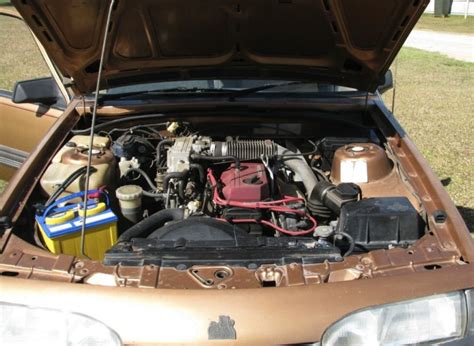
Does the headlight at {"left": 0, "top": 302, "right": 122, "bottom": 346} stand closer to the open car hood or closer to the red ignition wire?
the red ignition wire

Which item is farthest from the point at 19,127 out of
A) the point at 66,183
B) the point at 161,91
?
the point at 66,183

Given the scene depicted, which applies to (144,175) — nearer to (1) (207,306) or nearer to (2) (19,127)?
(1) (207,306)

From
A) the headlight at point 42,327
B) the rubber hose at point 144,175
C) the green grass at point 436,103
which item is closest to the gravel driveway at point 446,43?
the green grass at point 436,103

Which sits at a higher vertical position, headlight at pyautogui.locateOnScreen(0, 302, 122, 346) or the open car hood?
the open car hood

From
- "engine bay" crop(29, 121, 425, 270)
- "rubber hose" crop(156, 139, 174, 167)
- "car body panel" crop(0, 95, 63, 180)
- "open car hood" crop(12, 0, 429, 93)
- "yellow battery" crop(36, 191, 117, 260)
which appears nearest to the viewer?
"engine bay" crop(29, 121, 425, 270)

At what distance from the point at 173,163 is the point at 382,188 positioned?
1017mm

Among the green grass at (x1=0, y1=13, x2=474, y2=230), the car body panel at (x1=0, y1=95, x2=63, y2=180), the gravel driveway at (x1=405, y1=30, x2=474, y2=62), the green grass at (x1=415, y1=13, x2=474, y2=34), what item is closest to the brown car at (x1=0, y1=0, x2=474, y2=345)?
the car body panel at (x1=0, y1=95, x2=63, y2=180)

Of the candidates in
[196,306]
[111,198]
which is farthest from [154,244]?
[111,198]

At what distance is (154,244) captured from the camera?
1771 mm

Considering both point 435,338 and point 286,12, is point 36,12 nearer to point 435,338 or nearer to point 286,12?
point 286,12

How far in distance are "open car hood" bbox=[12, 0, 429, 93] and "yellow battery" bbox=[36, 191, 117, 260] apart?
2.70 ft

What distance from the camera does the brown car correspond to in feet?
4.77

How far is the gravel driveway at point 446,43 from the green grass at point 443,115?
147cm

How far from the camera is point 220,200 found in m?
2.20
